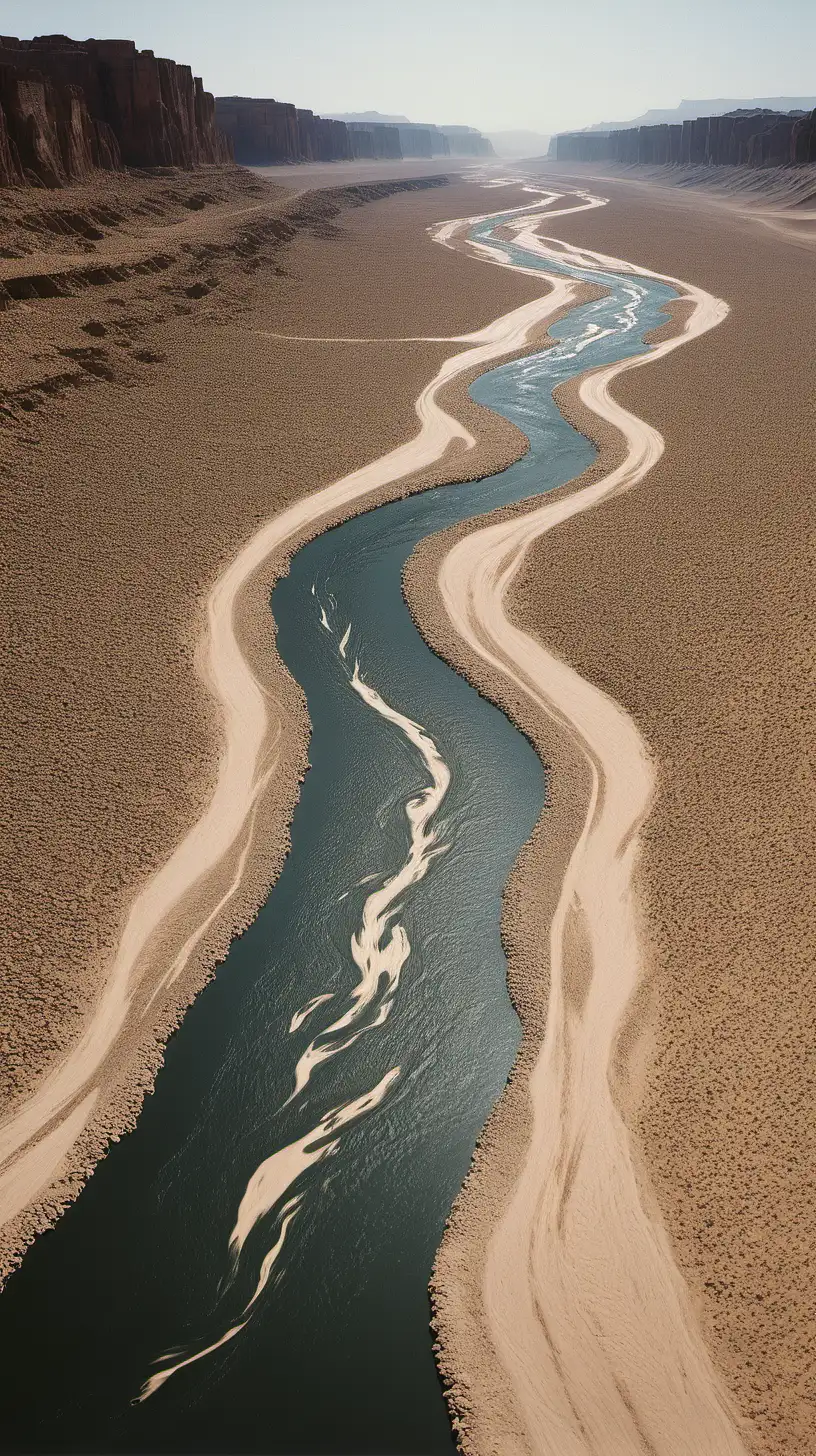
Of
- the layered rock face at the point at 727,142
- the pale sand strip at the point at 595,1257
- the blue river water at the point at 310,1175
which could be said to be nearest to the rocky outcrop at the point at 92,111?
the blue river water at the point at 310,1175

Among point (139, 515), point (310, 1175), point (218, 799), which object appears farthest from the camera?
point (139, 515)

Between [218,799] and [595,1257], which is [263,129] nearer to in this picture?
[218,799]

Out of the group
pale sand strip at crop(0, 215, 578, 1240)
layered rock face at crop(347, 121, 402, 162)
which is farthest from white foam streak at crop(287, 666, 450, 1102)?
layered rock face at crop(347, 121, 402, 162)

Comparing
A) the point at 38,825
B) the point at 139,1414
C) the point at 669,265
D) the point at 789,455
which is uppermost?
the point at 669,265

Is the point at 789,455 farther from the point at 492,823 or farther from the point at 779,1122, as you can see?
the point at 779,1122

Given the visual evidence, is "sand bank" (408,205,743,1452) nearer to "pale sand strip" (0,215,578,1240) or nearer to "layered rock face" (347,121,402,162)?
"pale sand strip" (0,215,578,1240)

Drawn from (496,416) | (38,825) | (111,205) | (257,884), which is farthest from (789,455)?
(111,205)

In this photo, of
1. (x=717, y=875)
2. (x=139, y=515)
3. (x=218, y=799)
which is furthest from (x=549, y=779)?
(x=139, y=515)
